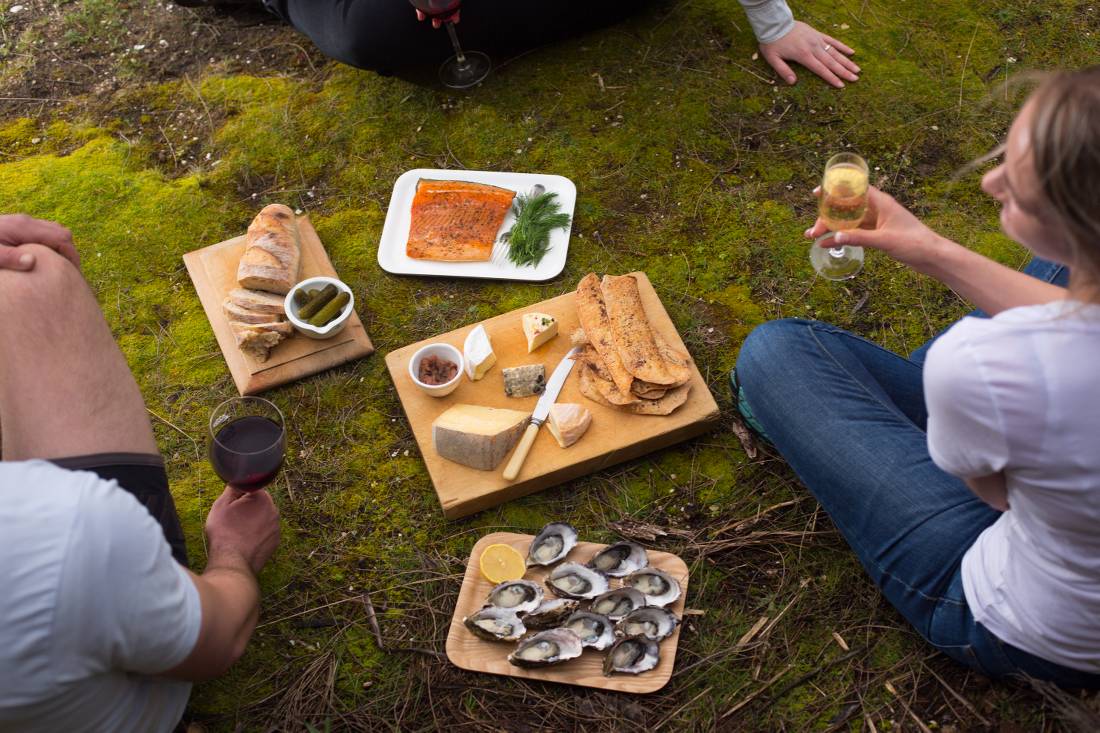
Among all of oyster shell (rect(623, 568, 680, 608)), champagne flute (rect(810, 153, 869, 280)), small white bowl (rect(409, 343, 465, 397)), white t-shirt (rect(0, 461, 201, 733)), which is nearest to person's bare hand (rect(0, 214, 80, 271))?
white t-shirt (rect(0, 461, 201, 733))

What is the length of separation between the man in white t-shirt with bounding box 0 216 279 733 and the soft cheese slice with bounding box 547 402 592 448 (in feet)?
3.49

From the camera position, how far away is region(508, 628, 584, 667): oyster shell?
272 cm

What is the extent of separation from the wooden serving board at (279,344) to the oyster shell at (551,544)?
3.77 feet

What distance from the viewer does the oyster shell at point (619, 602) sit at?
9.37 feet

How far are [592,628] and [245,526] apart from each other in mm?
1226

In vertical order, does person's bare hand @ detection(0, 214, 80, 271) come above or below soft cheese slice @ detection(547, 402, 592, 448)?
above

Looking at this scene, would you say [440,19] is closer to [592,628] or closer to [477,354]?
[477,354]

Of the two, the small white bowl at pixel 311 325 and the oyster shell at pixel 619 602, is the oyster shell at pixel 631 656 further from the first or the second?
the small white bowl at pixel 311 325

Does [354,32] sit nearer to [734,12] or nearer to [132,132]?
[132,132]

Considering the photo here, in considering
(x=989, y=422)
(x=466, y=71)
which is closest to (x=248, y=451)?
(x=989, y=422)

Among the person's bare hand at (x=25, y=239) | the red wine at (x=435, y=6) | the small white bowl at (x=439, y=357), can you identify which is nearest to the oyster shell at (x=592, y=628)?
the small white bowl at (x=439, y=357)

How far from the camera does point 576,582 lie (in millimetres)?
2898

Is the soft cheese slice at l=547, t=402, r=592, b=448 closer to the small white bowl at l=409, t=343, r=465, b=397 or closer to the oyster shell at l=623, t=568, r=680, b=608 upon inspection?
the small white bowl at l=409, t=343, r=465, b=397

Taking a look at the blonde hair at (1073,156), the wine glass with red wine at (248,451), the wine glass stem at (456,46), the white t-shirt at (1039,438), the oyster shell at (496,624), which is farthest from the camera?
the wine glass stem at (456,46)
